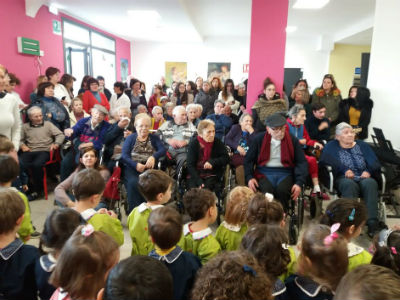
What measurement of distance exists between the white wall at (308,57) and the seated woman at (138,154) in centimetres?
944

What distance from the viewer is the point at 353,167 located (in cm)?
312

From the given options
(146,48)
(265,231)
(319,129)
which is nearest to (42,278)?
(265,231)

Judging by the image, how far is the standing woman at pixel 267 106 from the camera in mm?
4156

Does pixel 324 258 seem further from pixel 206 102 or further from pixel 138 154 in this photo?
pixel 206 102

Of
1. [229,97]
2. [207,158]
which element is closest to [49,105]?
[207,158]

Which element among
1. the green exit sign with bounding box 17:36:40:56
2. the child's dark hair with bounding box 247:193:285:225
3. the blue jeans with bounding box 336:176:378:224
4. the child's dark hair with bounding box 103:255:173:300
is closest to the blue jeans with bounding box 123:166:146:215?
the child's dark hair with bounding box 247:193:285:225

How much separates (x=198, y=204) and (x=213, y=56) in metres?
10.6

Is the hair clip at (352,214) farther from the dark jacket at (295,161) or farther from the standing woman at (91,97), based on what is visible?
the standing woman at (91,97)

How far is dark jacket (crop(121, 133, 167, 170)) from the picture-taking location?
3236mm

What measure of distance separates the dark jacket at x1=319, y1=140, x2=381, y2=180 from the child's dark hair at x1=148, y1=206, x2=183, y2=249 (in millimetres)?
2192

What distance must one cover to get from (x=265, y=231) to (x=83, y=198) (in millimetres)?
1224

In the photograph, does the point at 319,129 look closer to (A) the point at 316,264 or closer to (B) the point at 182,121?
(B) the point at 182,121

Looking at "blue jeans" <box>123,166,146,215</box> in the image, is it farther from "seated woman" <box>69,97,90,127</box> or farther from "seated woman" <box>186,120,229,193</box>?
"seated woman" <box>69,97,90,127</box>

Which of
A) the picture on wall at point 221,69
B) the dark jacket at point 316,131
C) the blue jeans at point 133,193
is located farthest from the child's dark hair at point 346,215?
the picture on wall at point 221,69
